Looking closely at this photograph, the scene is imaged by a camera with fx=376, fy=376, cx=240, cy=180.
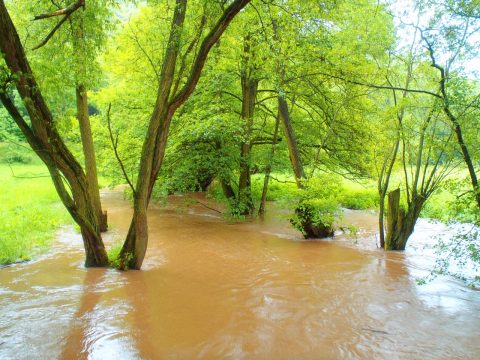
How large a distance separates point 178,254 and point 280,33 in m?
5.79

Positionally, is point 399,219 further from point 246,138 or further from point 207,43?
point 207,43

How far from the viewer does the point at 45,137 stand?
5602 mm

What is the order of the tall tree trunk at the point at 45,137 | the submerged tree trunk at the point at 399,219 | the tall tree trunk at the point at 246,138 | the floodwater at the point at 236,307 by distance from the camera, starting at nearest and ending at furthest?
the floodwater at the point at 236,307 < the tall tree trunk at the point at 45,137 < the submerged tree trunk at the point at 399,219 < the tall tree trunk at the point at 246,138

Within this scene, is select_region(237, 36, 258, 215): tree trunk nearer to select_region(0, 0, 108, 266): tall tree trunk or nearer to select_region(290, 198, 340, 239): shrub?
select_region(290, 198, 340, 239): shrub

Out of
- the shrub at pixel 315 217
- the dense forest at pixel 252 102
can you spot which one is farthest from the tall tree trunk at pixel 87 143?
the shrub at pixel 315 217

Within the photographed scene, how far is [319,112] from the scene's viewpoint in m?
12.5

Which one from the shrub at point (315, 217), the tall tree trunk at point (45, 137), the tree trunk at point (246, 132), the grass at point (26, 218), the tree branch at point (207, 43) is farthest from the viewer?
the tree trunk at point (246, 132)

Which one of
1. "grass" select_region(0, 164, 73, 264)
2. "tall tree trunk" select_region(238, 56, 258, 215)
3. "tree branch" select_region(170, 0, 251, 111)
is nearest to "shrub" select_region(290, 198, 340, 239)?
"tall tree trunk" select_region(238, 56, 258, 215)

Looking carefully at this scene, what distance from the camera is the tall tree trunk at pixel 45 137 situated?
5023mm

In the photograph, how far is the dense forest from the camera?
6195 millimetres

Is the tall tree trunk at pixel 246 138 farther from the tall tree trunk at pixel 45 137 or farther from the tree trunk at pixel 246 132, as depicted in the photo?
the tall tree trunk at pixel 45 137

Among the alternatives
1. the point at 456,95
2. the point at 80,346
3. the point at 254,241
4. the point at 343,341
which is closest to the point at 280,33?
the point at 456,95

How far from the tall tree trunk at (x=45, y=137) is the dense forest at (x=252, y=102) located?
0.8 inches

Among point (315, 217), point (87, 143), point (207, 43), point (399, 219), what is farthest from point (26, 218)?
point (399, 219)
